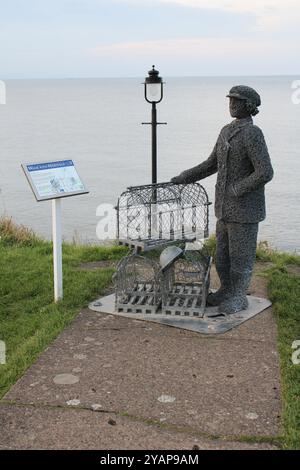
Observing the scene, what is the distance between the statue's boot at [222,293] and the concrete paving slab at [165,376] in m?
0.59

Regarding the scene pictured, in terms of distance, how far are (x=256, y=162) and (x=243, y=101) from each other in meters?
0.59

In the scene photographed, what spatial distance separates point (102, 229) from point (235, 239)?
8.59m

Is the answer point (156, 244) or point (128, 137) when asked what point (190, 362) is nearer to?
point (156, 244)

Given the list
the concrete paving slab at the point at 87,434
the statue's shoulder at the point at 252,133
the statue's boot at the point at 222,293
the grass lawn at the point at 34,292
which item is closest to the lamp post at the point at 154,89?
the grass lawn at the point at 34,292

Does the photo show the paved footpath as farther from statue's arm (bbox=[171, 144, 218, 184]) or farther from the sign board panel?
statue's arm (bbox=[171, 144, 218, 184])

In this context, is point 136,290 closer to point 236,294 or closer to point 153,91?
point 236,294

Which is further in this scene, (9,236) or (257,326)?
(9,236)

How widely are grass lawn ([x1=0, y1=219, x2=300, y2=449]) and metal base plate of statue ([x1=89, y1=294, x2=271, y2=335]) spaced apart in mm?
187

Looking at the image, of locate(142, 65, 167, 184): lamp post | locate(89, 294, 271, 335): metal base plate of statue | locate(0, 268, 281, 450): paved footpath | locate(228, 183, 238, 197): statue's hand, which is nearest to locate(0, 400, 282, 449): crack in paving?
locate(0, 268, 281, 450): paved footpath

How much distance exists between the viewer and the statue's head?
258 inches

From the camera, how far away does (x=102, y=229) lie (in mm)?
15156

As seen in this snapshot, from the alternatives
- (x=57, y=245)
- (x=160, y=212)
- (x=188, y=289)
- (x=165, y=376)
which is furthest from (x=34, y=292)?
(x=165, y=376)

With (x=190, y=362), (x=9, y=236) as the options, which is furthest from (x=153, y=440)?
(x=9, y=236)

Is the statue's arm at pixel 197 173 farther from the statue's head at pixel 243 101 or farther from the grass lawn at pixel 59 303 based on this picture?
the grass lawn at pixel 59 303
